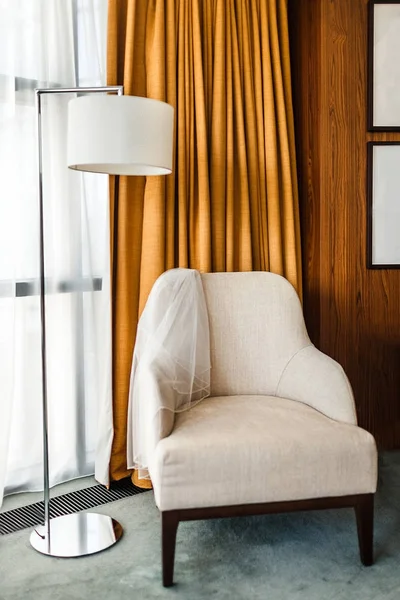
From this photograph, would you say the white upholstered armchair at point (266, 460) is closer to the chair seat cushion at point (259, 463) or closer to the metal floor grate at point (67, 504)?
the chair seat cushion at point (259, 463)

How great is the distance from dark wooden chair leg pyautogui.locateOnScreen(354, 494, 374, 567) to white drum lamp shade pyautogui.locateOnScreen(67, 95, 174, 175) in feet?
4.26

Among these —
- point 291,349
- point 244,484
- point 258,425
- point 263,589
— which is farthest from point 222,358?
point 263,589

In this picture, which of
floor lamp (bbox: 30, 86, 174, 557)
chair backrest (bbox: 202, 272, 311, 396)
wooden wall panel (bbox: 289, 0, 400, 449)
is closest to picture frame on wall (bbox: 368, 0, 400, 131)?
wooden wall panel (bbox: 289, 0, 400, 449)

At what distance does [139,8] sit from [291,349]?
1.55 meters

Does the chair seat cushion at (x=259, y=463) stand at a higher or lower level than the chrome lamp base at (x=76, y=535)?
higher

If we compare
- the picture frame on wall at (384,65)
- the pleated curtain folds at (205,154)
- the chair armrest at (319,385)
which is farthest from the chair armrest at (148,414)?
the picture frame on wall at (384,65)

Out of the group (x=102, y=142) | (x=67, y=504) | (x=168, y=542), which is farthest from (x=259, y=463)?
Answer: (x=102, y=142)

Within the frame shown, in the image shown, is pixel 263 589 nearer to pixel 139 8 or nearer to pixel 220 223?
pixel 220 223

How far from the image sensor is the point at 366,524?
2055 mm

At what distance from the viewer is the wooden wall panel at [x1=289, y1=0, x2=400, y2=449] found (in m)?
2.88

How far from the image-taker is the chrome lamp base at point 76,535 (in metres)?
2.19

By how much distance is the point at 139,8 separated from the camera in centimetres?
270

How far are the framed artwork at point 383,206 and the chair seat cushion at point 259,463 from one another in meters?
1.14

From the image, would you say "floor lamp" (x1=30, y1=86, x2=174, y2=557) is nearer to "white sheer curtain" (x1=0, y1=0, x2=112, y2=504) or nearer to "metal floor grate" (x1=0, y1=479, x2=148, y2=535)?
"metal floor grate" (x1=0, y1=479, x2=148, y2=535)
